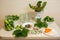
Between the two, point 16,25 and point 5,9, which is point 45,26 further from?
point 5,9

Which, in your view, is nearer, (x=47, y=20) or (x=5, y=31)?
(x=5, y=31)

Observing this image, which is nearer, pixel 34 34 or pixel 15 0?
pixel 34 34

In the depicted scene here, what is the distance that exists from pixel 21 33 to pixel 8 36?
0.13 meters

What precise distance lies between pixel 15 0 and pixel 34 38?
720mm

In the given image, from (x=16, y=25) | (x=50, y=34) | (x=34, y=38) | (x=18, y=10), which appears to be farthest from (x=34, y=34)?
(x=18, y=10)

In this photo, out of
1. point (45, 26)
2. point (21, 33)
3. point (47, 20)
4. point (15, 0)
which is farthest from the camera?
point (15, 0)

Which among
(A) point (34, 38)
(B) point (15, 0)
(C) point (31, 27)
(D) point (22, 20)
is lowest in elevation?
(A) point (34, 38)

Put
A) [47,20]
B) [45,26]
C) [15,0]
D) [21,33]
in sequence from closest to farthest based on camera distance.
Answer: [21,33], [45,26], [47,20], [15,0]

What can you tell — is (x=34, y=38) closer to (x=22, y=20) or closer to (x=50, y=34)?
(x=50, y=34)

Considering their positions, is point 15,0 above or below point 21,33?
above

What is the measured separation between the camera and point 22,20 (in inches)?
56.7

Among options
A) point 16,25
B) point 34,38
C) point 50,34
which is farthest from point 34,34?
point 16,25

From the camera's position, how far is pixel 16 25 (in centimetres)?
134

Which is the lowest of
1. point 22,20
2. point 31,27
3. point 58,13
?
point 31,27
